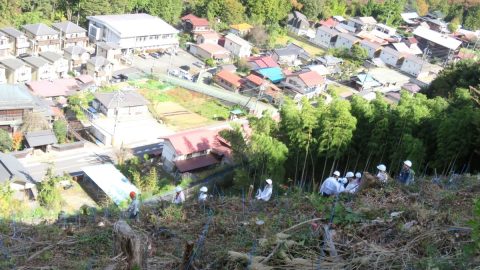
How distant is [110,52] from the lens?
68.2 feet

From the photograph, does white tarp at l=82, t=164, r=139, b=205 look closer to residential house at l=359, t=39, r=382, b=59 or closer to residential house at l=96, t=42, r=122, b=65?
residential house at l=96, t=42, r=122, b=65

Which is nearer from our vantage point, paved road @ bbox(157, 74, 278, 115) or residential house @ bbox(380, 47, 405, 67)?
paved road @ bbox(157, 74, 278, 115)

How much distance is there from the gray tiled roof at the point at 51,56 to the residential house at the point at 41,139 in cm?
558

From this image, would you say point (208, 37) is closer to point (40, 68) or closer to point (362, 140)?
point (40, 68)

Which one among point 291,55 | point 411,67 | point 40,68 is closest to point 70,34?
point 40,68

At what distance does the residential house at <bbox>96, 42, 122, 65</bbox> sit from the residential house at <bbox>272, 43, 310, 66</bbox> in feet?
24.9

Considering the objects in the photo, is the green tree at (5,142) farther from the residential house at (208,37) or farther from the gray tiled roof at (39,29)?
the residential house at (208,37)

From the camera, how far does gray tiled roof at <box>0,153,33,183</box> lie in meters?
11.0

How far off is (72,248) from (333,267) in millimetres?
1916

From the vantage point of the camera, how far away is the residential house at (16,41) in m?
19.2

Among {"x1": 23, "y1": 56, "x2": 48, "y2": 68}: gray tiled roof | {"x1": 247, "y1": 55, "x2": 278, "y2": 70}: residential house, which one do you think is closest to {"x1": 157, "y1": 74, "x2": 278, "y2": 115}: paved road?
{"x1": 247, "y1": 55, "x2": 278, "y2": 70}: residential house

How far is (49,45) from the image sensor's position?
20422 millimetres

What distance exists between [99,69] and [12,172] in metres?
8.58

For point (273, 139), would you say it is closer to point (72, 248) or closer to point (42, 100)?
point (72, 248)
